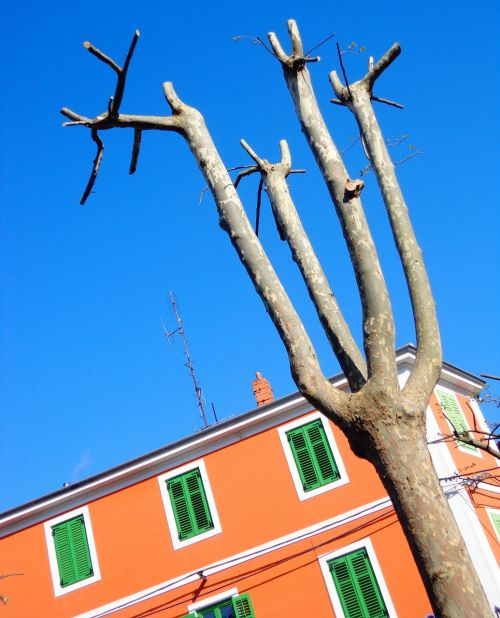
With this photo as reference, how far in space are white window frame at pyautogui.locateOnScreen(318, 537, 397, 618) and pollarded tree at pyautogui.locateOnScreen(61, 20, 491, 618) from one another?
31.0 feet

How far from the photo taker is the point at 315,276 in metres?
5.75

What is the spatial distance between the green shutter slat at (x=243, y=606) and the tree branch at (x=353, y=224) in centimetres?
1057

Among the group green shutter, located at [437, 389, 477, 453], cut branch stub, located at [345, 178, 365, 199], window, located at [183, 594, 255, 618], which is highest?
green shutter, located at [437, 389, 477, 453]

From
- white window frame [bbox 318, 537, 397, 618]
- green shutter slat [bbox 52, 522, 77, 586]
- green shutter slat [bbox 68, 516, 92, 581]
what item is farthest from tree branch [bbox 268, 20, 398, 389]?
green shutter slat [bbox 52, 522, 77, 586]

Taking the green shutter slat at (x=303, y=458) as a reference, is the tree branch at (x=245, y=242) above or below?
below

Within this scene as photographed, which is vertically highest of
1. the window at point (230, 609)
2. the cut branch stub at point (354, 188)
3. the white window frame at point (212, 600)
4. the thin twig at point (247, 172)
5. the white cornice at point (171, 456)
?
the white cornice at point (171, 456)

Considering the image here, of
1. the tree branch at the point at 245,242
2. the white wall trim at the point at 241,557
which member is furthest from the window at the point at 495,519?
the tree branch at the point at 245,242

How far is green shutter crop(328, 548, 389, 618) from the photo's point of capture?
13.6 meters

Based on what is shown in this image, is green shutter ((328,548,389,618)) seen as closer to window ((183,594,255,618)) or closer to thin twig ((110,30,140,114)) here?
window ((183,594,255,618))

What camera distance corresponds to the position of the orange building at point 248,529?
14.0 m

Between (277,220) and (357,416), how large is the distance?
1959 millimetres

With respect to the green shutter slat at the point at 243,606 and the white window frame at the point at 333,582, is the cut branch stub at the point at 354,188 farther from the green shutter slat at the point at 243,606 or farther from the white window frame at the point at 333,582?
the green shutter slat at the point at 243,606

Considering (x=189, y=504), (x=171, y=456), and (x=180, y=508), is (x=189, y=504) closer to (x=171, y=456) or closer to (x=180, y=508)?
(x=180, y=508)

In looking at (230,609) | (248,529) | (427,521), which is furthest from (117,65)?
(230,609)
